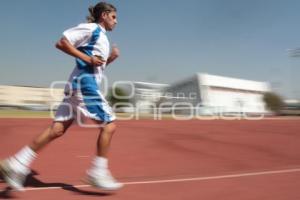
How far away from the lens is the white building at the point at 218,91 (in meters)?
78.6

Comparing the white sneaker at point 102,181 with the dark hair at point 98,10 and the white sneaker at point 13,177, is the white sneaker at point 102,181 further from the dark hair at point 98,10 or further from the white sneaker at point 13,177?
the dark hair at point 98,10

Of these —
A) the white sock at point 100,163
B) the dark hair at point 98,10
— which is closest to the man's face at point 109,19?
the dark hair at point 98,10

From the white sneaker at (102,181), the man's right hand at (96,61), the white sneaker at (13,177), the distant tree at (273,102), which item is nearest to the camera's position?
the white sneaker at (13,177)

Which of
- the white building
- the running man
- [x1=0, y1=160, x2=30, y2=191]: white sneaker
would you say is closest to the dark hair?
the running man

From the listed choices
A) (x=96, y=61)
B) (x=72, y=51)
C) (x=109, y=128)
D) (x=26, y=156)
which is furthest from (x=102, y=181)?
(x=72, y=51)

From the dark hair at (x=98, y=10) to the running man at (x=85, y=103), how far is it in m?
0.15

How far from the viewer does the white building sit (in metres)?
78.6

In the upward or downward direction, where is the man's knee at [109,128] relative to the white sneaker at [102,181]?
upward

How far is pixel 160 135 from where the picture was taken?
35.4ft

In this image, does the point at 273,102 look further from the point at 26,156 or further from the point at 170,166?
the point at 26,156

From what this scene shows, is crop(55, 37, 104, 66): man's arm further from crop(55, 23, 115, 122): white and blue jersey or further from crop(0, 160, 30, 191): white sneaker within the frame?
crop(0, 160, 30, 191): white sneaker

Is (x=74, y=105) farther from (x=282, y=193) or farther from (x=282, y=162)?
(x=282, y=162)

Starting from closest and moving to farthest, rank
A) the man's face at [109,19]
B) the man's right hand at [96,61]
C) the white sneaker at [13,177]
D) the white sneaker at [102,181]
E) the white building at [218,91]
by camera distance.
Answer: the white sneaker at [13,177], the man's right hand at [96,61], the white sneaker at [102,181], the man's face at [109,19], the white building at [218,91]

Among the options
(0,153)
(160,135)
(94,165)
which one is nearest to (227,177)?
(94,165)
